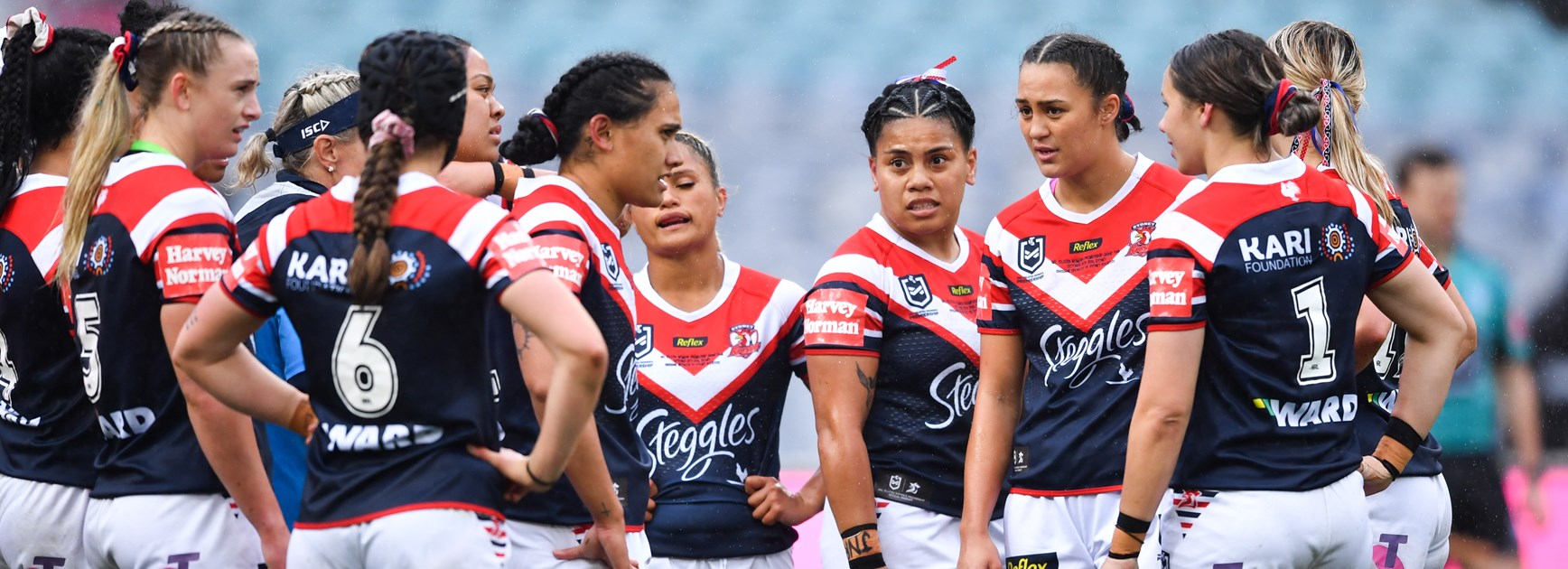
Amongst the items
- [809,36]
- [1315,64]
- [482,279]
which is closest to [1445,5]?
[809,36]

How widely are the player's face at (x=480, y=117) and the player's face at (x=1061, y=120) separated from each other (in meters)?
1.50

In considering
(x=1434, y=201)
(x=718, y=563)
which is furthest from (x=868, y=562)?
(x=1434, y=201)

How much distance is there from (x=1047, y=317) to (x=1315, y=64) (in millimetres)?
1150

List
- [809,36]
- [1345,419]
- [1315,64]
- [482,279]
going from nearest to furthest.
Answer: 1. [482,279]
2. [1345,419]
3. [1315,64]
4. [809,36]

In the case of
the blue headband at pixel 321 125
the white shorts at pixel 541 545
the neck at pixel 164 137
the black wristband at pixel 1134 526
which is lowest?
the white shorts at pixel 541 545

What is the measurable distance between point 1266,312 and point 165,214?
2.39 meters

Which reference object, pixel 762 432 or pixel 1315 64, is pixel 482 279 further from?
pixel 1315 64

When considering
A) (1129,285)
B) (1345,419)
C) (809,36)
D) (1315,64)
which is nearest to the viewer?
(1345,419)

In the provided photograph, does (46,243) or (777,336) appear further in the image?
(777,336)

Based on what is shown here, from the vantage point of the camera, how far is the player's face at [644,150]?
3703 millimetres

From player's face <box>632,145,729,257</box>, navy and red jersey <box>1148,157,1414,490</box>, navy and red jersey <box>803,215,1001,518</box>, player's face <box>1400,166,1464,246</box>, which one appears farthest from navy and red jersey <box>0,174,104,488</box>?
player's face <box>1400,166,1464,246</box>

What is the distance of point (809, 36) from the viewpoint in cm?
1030

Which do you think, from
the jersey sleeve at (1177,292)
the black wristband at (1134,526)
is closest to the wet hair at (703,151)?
the jersey sleeve at (1177,292)

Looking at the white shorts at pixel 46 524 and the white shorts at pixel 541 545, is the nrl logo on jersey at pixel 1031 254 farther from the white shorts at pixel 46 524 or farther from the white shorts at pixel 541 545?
the white shorts at pixel 46 524
